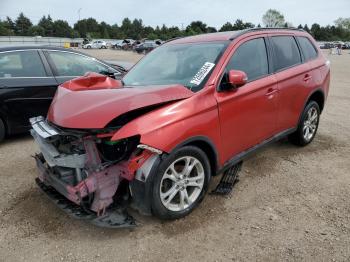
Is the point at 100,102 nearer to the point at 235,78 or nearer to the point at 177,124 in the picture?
the point at 177,124

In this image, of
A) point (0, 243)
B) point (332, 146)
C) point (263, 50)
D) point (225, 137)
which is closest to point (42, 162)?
point (0, 243)

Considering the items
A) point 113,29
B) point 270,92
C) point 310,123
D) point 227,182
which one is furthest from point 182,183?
point 113,29

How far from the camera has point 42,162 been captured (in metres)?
3.84

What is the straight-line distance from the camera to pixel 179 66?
411 cm

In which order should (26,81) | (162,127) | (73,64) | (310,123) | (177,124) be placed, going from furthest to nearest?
1. (73,64)
2. (26,81)
3. (310,123)
4. (177,124)
5. (162,127)

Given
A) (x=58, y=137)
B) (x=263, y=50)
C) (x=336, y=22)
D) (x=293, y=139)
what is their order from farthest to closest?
1. (x=336, y=22)
2. (x=293, y=139)
3. (x=263, y=50)
4. (x=58, y=137)

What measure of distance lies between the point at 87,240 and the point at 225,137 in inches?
69.0

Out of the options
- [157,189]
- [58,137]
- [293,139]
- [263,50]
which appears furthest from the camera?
[293,139]

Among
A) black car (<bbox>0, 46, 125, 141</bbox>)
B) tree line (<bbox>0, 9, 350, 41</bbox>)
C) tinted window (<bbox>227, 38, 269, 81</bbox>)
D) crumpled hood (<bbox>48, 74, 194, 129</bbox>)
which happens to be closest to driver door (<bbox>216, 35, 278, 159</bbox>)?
tinted window (<bbox>227, 38, 269, 81</bbox>)

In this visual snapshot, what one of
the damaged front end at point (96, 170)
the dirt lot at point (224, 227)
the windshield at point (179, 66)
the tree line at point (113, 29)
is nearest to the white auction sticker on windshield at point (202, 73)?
the windshield at point (179, 66)

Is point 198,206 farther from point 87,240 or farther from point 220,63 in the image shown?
point 220,63

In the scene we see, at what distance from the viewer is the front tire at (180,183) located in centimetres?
321

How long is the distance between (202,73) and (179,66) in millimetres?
480

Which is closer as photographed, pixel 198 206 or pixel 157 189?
pixel 157 189
